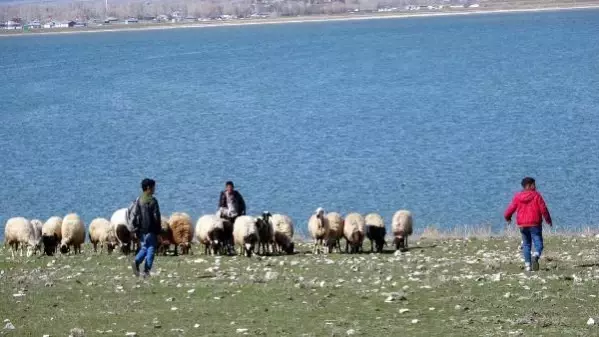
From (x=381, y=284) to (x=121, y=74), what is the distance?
120164 mm

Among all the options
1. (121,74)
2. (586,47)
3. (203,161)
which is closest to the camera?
Answer: (203,161)

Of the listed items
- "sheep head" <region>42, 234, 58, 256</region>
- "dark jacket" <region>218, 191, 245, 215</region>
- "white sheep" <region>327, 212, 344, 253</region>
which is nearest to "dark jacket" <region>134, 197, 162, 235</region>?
"dark jacket" <region>218, 191, 245, 215</region>

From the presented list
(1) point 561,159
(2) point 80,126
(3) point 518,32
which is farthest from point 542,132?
(3) point 518,32

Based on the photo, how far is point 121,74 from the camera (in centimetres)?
13688

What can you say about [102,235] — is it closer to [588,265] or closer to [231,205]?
[231,205]

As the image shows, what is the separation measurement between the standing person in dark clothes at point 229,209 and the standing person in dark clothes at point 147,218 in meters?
5.86

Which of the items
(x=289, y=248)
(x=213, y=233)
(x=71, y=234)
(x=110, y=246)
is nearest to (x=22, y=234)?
(x=71, y=234)

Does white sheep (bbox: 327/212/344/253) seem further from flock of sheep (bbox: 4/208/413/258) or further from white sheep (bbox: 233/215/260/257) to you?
white sheep (bbox: 233/215/260/257)

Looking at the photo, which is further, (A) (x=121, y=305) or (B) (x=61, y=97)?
(B) (x=61, y=97)

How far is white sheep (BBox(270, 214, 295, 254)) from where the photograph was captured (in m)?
26.5

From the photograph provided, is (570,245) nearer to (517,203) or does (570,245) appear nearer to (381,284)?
(517,203)

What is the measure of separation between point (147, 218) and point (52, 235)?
27.7 ft

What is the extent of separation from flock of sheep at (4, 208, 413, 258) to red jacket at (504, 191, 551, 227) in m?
6.22

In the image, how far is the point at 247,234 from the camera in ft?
83.6
